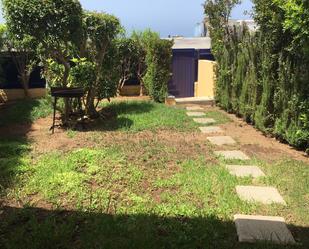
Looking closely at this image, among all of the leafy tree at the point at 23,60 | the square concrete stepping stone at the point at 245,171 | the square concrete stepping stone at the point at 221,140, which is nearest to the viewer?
the square concrete stepping stone at the point at 245,171

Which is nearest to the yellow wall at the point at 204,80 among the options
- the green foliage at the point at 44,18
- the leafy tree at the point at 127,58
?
the leafy tree at the point at 127,58

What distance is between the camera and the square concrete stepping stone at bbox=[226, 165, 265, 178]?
238 inches

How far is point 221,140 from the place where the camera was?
821 centimetres

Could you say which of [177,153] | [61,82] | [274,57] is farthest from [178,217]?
A: [61,82]

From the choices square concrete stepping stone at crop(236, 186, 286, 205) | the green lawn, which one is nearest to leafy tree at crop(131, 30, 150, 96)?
the green lawn

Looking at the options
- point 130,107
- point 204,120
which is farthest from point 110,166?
point 130,107

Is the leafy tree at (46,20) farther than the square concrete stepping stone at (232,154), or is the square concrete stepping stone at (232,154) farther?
the leafy tree at (46,20)

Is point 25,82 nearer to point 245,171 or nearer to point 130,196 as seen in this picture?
point 245,171

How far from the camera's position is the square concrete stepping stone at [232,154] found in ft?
22.8

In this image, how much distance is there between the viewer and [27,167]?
19.9ft

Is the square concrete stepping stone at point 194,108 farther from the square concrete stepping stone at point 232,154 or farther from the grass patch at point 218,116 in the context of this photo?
the square concrete stepping stone at point 232,154

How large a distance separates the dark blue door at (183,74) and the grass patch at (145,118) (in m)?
4.94

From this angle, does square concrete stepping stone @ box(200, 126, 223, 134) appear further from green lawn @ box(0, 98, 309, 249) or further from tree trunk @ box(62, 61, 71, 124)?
tree trunk @ box(62, 61, 71, 124)

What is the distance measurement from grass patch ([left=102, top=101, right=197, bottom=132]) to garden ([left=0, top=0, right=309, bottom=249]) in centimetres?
3
